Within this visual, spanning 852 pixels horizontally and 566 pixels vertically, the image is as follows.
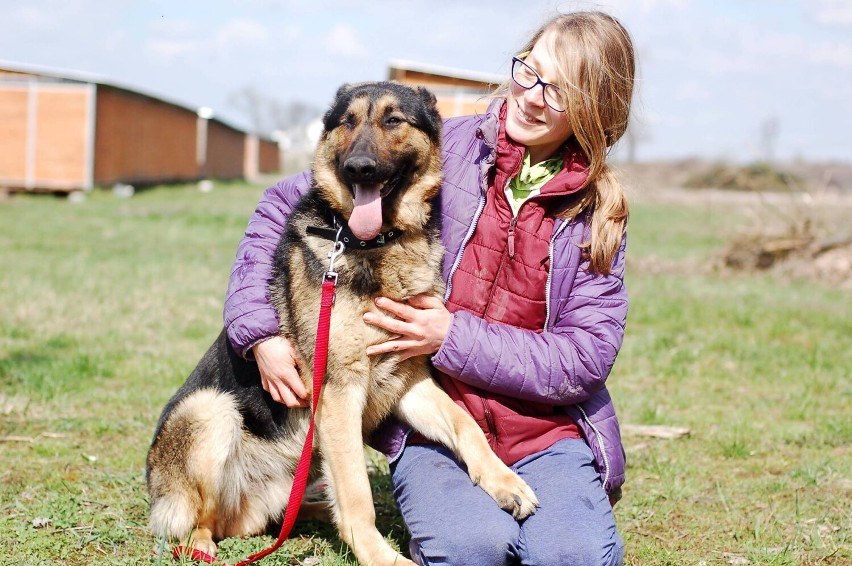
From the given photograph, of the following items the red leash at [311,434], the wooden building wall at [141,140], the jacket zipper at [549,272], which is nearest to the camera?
the red leash at [311,434]

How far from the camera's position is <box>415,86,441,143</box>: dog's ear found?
327 centimetres

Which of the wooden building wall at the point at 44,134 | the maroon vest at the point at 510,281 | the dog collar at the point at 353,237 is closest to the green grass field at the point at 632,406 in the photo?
the maroon vest at the point at 510,281

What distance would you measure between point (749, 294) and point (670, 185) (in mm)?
32603

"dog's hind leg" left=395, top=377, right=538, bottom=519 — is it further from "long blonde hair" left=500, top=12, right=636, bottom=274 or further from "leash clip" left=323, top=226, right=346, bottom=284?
"long blonde hair" left=500, top=12, right=636, bottom=274

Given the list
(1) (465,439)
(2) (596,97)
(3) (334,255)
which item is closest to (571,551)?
(1) (465,439)

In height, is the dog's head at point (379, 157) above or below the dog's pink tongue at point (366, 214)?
above

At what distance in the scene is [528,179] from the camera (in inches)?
128

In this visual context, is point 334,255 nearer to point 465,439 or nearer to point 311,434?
point 311,434

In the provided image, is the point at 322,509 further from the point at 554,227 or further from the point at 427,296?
the point at 554,227

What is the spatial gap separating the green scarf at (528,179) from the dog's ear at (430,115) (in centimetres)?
37

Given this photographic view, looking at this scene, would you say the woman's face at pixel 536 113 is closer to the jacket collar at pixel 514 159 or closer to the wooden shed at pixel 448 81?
the jacket collar at pixel 514 159

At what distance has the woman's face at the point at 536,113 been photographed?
311cm

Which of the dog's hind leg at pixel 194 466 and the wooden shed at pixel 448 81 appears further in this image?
the wooden shed at pixel 448 81

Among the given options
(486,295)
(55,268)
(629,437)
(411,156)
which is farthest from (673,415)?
(55,268)
